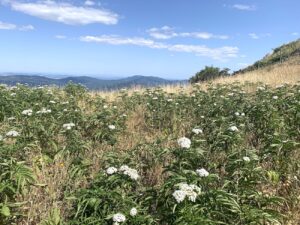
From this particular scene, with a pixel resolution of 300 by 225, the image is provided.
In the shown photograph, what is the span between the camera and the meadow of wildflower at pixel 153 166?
443 cm

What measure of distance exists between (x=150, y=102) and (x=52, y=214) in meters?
5.92

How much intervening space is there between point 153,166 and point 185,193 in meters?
2.37

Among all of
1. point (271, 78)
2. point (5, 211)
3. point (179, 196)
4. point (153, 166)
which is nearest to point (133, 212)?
point (179, 196)

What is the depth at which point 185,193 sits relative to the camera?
4.07 metres

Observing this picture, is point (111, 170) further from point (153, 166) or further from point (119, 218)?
point (153, 166)

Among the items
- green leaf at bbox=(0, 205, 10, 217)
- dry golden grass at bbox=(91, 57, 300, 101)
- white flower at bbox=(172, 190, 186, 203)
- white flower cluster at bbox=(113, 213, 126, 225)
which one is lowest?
green leaf at bbox=(0, 205, 10, 217)

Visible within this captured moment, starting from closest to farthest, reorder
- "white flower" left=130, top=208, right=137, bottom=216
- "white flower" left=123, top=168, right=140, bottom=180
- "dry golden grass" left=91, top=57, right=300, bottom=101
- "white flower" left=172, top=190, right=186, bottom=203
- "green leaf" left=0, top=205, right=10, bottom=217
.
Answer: "white flower" left=172, top=190, right=186, bottom=203 → "white flower" left=130, top=208, right=137, bottom=216 → "green leaf" left=0, top=205, right=10, bottom=217 → "white flower" left=123, top=168, right=140, bottom=180 → "dry golden grass" left=91, top=57, right=300, bottom=101

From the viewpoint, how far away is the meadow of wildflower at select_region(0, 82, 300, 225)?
4426mm

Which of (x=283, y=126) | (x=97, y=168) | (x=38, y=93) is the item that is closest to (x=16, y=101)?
(x=38, y=93)

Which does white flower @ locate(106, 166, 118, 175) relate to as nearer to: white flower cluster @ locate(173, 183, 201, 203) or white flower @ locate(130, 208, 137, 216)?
white flower @ locate(130, 208, 137, 216)

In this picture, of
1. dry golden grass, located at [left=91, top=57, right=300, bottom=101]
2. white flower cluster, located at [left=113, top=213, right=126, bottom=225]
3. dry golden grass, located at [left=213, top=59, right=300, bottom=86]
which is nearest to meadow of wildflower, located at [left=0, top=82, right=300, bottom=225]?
white flower cluster, located at [left=113, top=213, right=126, bottom=225]

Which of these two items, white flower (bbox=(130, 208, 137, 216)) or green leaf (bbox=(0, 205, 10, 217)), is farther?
green leaf (bbox=(0, 205, 10, 217))

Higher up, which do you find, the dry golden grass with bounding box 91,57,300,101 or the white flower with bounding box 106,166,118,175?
the dry golden grass with bounding box 91,57,300,101

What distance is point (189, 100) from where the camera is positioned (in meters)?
10.6
